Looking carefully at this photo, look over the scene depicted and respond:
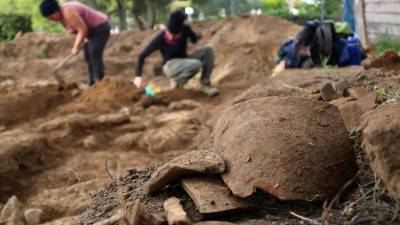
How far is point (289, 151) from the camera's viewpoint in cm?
139

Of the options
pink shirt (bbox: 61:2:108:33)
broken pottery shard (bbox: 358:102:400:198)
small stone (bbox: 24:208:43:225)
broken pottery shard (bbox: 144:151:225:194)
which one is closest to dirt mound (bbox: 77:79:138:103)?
pink shirt (bbox: 61:2:108:33)

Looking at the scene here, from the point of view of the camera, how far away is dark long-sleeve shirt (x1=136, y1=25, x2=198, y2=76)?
6547mm

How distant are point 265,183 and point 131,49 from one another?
1112cm

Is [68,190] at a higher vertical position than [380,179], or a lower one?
lower

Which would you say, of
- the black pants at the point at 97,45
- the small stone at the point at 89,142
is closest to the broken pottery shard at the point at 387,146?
the small stone at the point at 89,142

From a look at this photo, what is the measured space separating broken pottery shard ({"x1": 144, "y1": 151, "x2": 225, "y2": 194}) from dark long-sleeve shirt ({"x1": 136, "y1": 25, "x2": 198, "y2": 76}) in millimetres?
5117

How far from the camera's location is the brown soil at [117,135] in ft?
4.97

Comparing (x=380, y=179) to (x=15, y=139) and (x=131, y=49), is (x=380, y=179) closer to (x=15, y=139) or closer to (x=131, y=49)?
(x=15, y=139)

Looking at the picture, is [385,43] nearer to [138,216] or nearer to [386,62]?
[386,62]

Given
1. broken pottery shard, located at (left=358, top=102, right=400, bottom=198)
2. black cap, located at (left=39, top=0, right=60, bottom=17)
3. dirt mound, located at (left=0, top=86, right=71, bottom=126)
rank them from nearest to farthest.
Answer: broken pottery shard, located at (left=358, top=102, right=400, bottom=198) → dirt mound, located at (left=0, top=86, right=71, bottom=126) → black cap, located at (left=39, top=0, right=60, bottom=17)

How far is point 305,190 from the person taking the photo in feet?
4.34

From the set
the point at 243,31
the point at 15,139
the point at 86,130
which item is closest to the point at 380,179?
the point at 15,139

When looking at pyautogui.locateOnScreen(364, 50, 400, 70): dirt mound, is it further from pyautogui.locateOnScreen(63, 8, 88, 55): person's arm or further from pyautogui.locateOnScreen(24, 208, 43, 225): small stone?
pyautogui.locateOnScreen(63, 8, 88, 55): person's arm

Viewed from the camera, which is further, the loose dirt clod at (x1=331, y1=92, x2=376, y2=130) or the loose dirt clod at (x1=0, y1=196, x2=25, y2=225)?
the loose dirt clod at (x1=0, y1=196, x2=25, y2=225)
